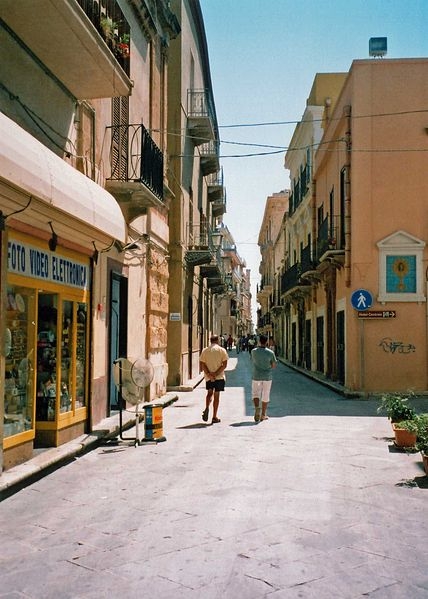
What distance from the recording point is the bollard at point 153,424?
1009cm

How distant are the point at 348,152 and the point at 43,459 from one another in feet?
47.1

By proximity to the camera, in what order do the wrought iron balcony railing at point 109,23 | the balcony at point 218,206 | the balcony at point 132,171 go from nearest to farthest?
1. the wrought iron balcony railing at point 109,23
2. the balcony at point 132,171
3. the balcony at point 218,206

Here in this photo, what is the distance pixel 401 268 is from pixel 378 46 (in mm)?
6795

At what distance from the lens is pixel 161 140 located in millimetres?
17438

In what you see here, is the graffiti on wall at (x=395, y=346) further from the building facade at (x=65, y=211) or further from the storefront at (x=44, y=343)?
the storefront at (x=44, y=343)

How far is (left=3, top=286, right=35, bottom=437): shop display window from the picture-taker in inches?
303

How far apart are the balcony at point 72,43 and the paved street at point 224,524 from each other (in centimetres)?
529

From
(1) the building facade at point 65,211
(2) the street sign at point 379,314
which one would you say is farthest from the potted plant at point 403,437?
(2) the street sign at point 379,314

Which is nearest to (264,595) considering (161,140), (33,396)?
(33,396)

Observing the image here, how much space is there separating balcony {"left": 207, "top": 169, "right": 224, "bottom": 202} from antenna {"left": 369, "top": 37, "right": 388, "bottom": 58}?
1255cm

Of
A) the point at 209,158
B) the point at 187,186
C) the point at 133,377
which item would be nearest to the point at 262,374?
the point at 133,377

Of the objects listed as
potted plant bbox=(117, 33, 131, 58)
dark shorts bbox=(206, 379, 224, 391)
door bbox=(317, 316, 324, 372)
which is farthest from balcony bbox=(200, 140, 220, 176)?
dark shorts bbox=(206, 379, 224, 391)

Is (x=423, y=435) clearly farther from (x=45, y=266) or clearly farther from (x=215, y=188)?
(x=215, y=188)

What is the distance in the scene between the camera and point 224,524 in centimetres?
564
